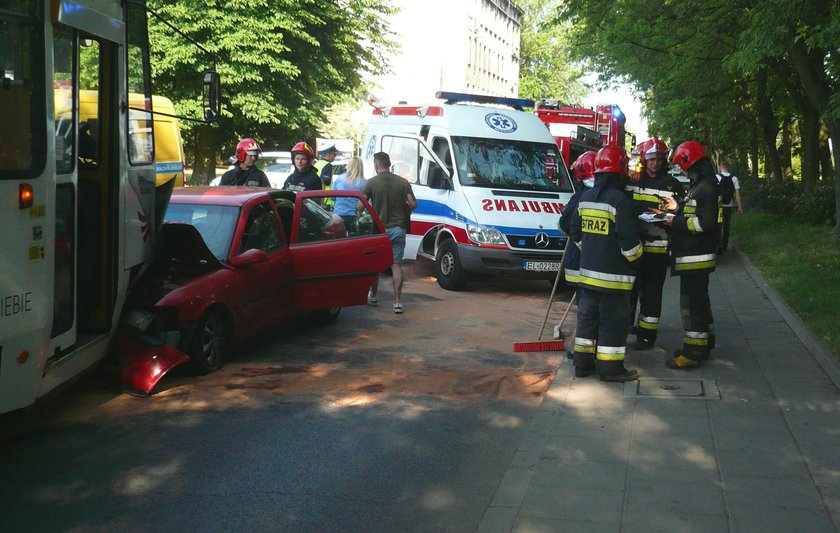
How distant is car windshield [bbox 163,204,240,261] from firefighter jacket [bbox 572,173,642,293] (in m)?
3.13

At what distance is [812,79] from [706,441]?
1427 centimetres

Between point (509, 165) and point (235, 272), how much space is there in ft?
22.2

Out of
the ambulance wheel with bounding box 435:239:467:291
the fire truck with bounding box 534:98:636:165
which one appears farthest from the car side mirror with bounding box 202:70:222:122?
the fire truck with bounding box 534:98:636:165

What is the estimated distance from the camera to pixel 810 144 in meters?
25.4

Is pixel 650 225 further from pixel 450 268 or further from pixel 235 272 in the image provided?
pixel 450 268

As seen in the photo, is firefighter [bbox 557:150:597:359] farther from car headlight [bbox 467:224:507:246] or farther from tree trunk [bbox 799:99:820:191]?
tree trunk [bbox 799:99:820:191]

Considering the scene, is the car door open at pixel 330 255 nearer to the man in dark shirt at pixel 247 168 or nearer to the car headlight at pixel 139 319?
the man in dark shirt at pixel 247 168

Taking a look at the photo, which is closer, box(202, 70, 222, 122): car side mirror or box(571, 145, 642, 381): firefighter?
box(571, 145, 642, 381): firefighter

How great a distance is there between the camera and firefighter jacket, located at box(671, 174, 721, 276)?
8344mm

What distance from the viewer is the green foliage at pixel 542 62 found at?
88875 mm

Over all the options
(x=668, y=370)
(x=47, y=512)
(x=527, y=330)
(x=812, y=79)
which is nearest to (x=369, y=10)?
(x=812, y=79)

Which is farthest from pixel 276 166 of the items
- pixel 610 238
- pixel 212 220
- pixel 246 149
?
pixel 610 238

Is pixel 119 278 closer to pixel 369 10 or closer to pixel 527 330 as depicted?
pixel 527 330

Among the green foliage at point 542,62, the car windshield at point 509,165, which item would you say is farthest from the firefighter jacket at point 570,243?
the green foliage at point 542,62
